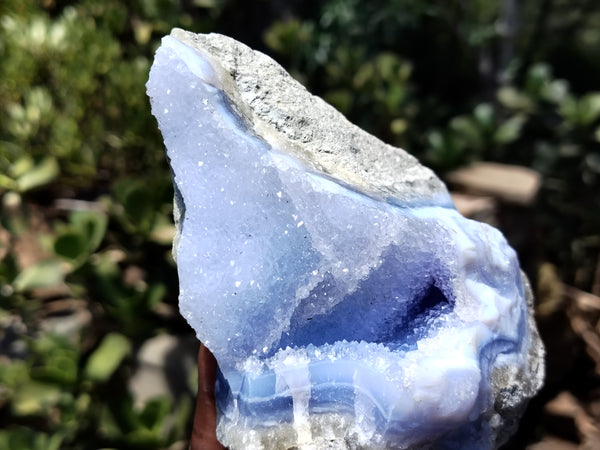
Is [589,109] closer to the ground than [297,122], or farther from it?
closer to the ground

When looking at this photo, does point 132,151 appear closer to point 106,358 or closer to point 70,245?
point 70,245

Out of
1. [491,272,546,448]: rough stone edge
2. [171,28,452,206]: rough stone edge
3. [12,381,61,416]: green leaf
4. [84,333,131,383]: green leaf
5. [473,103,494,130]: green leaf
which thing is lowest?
[12,381,61,416]: green leaf

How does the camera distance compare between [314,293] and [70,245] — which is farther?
[70,245]

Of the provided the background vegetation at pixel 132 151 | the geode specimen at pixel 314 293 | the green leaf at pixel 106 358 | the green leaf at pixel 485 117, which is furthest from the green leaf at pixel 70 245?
the green leaf at pixel 485 117

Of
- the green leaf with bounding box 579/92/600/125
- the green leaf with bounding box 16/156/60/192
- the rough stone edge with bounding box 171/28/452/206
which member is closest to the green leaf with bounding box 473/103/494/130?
the green leaf with bounding box 579/92/600/125

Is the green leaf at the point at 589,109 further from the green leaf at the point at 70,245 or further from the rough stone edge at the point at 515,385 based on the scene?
the green leaf at the point at 70,245

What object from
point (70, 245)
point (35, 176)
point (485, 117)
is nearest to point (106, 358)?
point (70, 245)

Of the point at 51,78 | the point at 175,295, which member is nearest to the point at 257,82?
the point at 175,295

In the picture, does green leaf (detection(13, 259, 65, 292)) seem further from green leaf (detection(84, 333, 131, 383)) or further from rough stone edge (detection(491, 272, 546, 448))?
rough stone edge (detection(491, 272, 546, 448))
